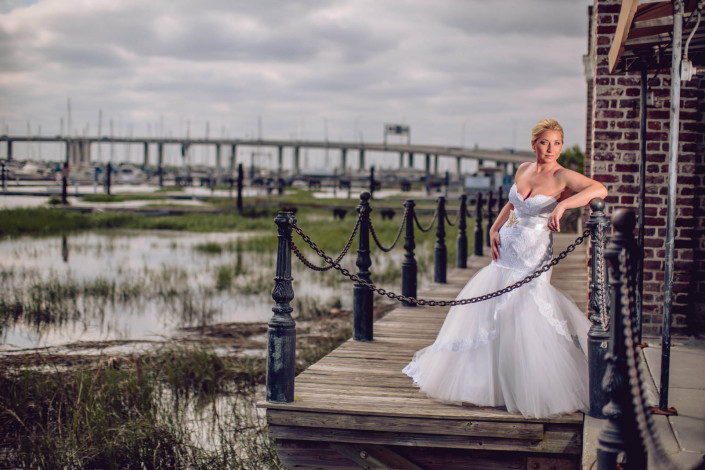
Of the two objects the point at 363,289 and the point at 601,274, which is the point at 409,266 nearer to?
the point at 363,289

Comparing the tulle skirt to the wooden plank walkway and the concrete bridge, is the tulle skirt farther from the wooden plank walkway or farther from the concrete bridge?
the concrete bridge

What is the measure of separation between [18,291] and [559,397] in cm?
1061

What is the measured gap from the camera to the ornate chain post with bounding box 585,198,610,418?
488 centimetres

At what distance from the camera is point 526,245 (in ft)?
17.9

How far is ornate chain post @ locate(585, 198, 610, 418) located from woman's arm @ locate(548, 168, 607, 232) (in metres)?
0.09

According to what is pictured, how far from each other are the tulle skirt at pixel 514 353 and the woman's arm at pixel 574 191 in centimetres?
45

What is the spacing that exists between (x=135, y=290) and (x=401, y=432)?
970cm

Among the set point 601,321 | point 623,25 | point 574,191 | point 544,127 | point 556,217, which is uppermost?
point 623,25

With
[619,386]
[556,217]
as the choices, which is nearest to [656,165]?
[556,217]

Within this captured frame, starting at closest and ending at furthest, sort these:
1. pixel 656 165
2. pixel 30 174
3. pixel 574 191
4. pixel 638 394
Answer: pixel 638 394
pixel 574 191
pixel 656 165
pixel 30 174

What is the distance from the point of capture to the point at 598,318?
498 centimetres

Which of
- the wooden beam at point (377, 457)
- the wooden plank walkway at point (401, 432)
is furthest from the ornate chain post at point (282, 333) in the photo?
the wooden beam at point (377, 457)

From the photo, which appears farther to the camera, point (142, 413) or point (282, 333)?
point (142, 413)

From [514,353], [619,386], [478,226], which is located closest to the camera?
[619,386]
